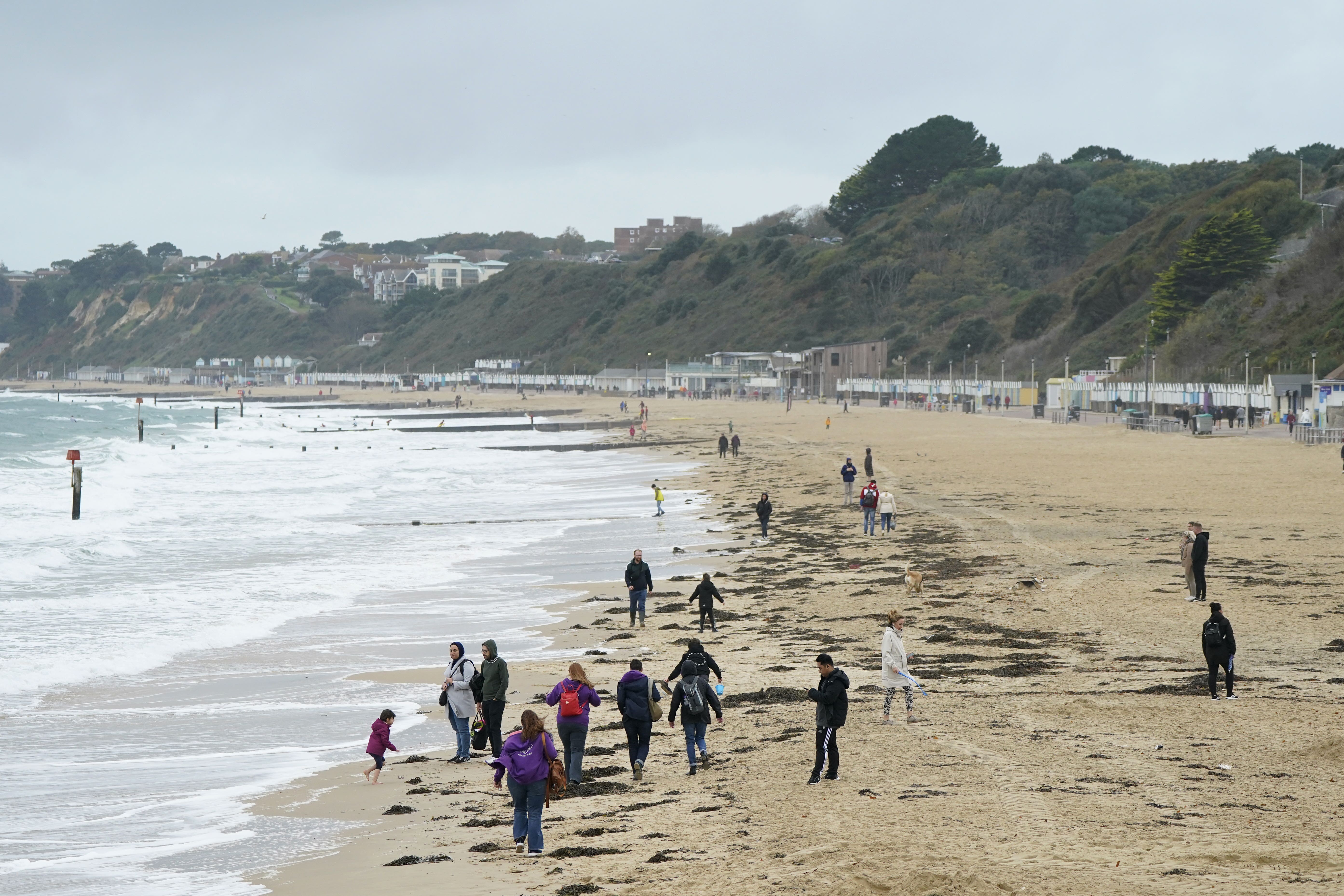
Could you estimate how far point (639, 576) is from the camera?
1739 centimetres

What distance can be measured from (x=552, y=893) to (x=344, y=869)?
6.00 ft

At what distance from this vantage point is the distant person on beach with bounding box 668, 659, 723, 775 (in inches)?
411

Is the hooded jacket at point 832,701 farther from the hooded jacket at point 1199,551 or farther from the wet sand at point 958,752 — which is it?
the hooded jacket at point 1199,551

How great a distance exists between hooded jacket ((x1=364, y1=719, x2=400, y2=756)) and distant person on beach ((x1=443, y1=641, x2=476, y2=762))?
25.2 inches

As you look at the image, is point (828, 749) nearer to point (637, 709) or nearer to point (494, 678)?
point (637, 709)

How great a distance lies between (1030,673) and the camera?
13156 millimetres

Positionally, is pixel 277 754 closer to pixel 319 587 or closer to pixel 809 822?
pixel 809 822

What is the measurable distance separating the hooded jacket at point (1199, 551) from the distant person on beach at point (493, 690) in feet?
30.4

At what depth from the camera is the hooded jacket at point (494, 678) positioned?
36.8 ft

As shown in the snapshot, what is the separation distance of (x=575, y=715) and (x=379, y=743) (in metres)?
2.15

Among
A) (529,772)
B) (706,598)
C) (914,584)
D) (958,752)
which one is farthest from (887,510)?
(529,772)

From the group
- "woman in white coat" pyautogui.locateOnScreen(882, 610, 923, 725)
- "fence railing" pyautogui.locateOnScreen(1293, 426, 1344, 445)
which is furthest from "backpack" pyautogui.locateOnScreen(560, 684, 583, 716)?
"fence railing" pyautogui.locateOnScreen(1293, 426, 1344, 445)

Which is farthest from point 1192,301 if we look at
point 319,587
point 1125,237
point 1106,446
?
point 319,587

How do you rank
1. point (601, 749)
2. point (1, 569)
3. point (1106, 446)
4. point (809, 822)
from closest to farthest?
1. point (809, 822)
2. point (601, 749)
3. point (1, 569)
4. point (1106, 446)
